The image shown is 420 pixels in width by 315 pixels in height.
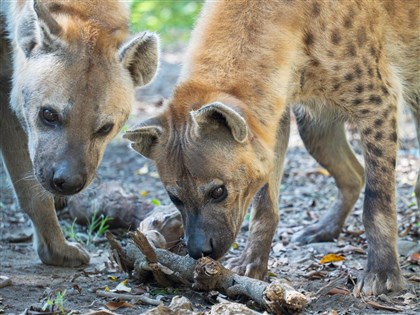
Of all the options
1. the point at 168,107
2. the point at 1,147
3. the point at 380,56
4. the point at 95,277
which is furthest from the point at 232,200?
the point at 1,147

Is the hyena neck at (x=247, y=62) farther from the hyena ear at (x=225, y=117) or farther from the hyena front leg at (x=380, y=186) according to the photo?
the hyena front leg at (x=380, y=186)

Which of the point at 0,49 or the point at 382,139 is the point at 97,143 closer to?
the point at 0,49

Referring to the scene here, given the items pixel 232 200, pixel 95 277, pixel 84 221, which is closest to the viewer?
pixel 232 200

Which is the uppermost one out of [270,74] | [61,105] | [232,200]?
[270,74]

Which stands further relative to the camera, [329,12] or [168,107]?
[329,12]

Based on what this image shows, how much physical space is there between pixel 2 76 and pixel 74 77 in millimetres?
1282

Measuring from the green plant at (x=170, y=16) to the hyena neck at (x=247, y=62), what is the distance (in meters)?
9.96

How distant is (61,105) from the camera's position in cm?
523

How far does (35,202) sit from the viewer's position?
6.23 meters

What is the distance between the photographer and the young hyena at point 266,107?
5109mm

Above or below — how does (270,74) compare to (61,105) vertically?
above

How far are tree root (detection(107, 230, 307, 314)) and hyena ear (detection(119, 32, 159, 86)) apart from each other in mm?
1133

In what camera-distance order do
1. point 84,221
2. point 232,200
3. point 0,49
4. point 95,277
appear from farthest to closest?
point 84,221 < point 0,49 < point 95,277 < point 232,200

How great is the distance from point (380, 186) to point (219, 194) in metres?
1.23
